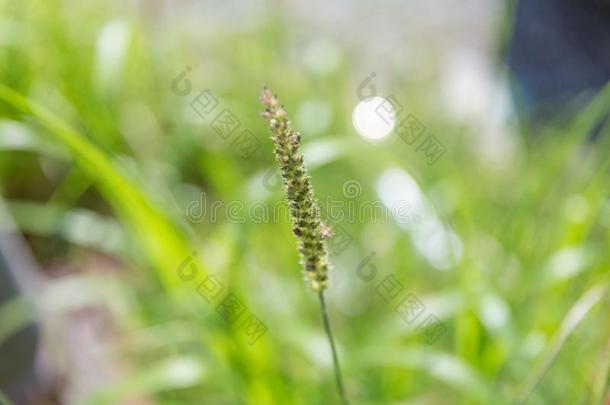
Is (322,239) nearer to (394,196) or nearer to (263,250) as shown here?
(394,196)

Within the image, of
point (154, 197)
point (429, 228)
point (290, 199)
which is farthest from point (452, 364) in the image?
point (290, 199)

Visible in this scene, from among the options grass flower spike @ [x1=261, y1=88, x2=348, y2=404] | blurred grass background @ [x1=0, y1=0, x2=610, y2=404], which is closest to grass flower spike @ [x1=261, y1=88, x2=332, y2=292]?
grass flower spike @ [x1=261, y1=88, x2=348, y2=404]

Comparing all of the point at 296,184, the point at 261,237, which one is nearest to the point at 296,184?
the point at 296,184

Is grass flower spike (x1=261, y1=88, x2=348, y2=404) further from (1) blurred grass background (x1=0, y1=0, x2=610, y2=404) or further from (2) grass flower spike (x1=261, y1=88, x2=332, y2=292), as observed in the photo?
(1) blurred grass background (x1=0, y1=0, x2=610, y2=404)

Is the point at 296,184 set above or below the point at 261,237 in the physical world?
below

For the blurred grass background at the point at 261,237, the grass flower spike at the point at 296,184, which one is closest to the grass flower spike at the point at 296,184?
the grass flower spike at the point at 296,184

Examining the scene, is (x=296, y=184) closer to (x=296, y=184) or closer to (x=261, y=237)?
(x=296, y=184)

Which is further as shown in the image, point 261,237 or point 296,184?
point 261,237
